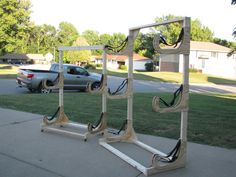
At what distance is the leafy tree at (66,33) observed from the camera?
116 meters

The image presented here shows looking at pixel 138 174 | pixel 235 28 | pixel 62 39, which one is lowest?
pixel 138 174

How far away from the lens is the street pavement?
4.48 m

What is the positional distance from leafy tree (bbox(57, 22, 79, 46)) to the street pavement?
109 meters

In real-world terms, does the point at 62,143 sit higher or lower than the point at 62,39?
lower

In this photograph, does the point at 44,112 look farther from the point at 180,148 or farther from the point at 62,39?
the point at 62,39

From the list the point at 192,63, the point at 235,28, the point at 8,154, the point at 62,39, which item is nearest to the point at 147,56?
the point at 192,63

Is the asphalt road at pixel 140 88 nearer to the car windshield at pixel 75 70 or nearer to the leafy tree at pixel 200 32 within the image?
the car windshield at pixel 75 70

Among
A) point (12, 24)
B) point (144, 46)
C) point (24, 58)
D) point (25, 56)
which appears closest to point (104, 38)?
point (144, 46)

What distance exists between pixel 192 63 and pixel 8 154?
58.9m

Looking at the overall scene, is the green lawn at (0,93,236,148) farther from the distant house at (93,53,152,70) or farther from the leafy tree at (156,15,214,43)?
the distant house at (93,53,152,70)

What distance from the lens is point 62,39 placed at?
4574 inches

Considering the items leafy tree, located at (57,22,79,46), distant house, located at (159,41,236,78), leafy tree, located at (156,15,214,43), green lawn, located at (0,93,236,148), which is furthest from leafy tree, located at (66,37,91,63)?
leafy tree, located at (57,22,79,46)

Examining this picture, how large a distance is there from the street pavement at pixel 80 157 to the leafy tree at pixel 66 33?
357ft

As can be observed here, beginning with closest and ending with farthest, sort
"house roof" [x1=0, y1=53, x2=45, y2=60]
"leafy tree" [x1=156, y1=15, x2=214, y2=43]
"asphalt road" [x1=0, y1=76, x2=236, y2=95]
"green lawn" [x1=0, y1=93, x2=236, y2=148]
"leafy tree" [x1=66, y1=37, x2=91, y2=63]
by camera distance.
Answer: "green lawn" [x1=0, y1=93, x2=236, y2=148] → "asphalt road" [x1=0, y1=76, x2=236, y2=95] → "leafy tree" [x1=66, y1=37, x2=91, y2=63] → "leafy tree" [x1=156, y1=15, x2=214, y2=43] → "house roof" [x1=0, y1=53, x2=45, y2=60]
